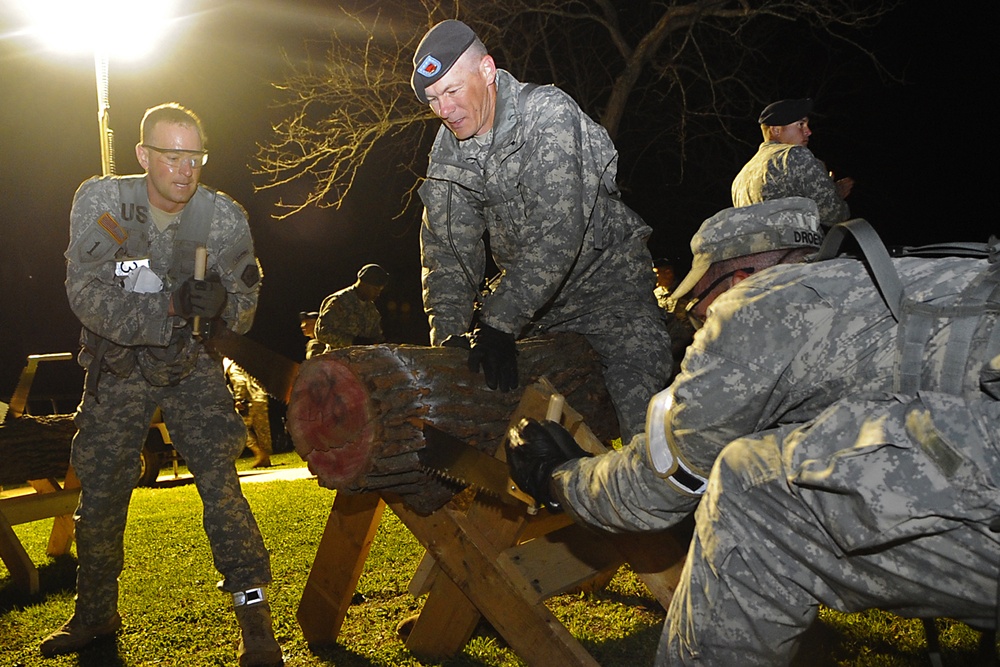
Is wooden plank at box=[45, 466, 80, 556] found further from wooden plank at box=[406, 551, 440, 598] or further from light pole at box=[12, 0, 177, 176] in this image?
wooden plank at box=[406, 551, 440, 598]

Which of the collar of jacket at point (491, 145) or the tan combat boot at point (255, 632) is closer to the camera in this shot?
the collar of jacket at point (491, 145)

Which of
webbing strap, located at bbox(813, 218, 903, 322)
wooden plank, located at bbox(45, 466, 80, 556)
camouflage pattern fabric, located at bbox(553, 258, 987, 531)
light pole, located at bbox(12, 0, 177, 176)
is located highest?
light pole, located at bbox(12, 0, 177, 176)

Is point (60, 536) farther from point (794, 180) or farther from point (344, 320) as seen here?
point (794, 180)

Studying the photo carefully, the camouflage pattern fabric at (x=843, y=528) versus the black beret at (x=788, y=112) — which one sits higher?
the black beret at (x=788, y=112)

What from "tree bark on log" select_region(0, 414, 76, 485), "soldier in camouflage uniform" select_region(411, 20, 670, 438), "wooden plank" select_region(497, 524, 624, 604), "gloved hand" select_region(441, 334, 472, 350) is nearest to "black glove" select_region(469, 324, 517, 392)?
"soldier in camouflage uniform" select_region(411, 20, 670, 438)

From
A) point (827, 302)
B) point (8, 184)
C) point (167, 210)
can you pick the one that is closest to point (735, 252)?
point (827, 302)

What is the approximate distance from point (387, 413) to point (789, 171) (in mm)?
3751

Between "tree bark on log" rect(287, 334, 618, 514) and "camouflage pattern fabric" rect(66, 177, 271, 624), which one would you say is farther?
"camouflage pattern fabric" rect(66, 177, 271, 624)

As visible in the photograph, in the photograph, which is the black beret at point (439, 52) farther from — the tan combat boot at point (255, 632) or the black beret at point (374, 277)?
the black beret at point (374, 277)

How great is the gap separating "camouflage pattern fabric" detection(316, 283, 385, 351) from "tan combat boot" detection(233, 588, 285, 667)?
535cm

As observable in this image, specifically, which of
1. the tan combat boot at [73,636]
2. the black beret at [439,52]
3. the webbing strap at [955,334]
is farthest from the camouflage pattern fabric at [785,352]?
the tan combat boot at [73,636]

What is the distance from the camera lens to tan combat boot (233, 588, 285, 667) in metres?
3.60

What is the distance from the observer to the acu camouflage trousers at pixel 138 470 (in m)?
3.81

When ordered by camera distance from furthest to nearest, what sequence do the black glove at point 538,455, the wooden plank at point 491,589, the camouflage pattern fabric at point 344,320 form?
the camouflage pattern fabric at point 344,320, the wooden plank at point 491,589, the black glove at point 538,455
